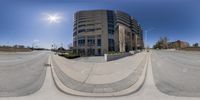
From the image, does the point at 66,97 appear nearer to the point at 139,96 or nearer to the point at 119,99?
the point at 119,99

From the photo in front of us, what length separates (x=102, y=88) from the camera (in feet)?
19.0

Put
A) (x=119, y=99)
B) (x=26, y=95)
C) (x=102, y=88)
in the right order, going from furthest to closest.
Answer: (x=102, y=88)
(x=26, y=95)
(x=119, y=99)

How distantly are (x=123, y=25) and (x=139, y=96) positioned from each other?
193 inches

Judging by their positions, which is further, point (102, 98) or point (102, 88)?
point (102, 88)

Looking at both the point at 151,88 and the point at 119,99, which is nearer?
the point at 119,99

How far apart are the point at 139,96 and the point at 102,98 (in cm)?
120

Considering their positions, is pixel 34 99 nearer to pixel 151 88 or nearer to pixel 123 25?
pixel 151 88

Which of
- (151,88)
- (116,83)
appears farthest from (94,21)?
(151,88)

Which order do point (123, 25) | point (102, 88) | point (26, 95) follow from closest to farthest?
point (26, 95)
point (102, 88)
point (123, 25)

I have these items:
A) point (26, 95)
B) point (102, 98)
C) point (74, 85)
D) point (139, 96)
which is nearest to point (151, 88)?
point (139, 96)

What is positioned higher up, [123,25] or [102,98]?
[123,25]

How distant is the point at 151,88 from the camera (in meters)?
5.84

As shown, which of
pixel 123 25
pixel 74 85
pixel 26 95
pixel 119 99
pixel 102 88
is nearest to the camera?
pixel 119 99

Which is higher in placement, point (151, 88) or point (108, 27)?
point (108, 27)
